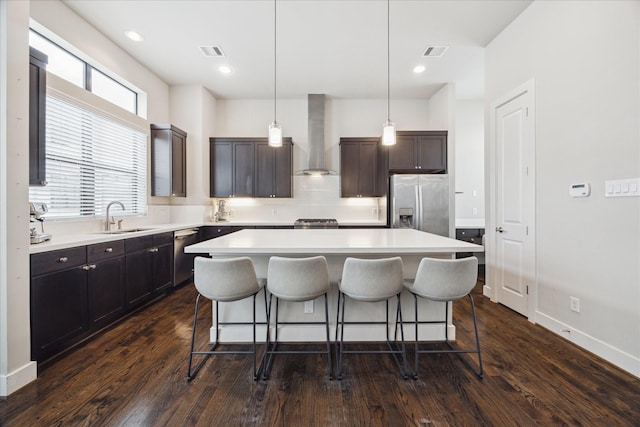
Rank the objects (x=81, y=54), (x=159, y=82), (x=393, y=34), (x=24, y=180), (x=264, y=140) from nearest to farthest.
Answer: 1. (x=24, y=180)
2. (x=81, y=54)
3. (x=393, y=34)
4. (x=159, y=82)
5. (x=264, y=140)

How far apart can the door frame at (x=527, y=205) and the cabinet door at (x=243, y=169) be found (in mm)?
3719

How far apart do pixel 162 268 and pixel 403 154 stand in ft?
13.5

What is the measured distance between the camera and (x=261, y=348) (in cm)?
236

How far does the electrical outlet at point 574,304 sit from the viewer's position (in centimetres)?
239

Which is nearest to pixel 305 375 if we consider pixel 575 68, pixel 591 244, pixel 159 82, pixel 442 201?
pixel 591 244

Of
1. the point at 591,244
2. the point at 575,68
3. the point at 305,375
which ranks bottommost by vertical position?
the point at 305,375

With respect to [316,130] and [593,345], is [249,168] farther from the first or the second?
[593,345]

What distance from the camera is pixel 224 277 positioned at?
74.1 inches

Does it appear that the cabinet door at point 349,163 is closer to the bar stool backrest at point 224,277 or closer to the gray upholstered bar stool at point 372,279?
the gray upholstered bar stool at point 372,279

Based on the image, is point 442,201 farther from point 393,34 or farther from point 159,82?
point 159,82

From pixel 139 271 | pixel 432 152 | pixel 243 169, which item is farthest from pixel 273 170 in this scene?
pixel 432 152

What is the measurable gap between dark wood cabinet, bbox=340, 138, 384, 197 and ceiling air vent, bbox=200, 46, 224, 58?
92.6 inches

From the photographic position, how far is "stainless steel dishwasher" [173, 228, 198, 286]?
3908 millimetres

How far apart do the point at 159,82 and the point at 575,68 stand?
5.26 metres
